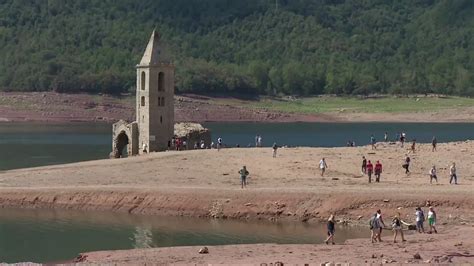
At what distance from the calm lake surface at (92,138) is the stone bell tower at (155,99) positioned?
1023 cm

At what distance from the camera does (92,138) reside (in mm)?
111062

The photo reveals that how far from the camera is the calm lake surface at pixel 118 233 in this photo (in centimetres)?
4138

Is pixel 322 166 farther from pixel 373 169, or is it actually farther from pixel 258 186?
pixel 258 186

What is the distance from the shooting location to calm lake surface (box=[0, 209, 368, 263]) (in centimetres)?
4138

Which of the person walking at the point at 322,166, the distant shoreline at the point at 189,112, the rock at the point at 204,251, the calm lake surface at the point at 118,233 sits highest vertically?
the person walking at the point at 322,166

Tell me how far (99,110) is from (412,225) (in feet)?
400

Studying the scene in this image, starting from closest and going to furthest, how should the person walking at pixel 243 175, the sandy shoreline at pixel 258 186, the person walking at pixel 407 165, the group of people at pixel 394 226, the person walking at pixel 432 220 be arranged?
the group of people at pixel 394 226 < the person walking at pixel 432 220 < the sandy shoreline at pixel 258 186 < the person walking at pixel 243 175 < the person walking at pixel 407 165

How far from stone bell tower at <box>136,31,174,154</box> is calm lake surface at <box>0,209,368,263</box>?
16.6 meters

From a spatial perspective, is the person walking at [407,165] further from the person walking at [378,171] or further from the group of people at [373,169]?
the person walking at [378,171]

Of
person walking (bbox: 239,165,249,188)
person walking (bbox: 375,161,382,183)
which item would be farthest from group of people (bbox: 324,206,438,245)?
person walking (bbox: 239,165,249,188)

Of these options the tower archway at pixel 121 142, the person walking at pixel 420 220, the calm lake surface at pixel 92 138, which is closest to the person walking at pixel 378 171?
the person walking at pixel 420 220

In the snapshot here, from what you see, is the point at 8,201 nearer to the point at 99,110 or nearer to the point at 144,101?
the point at 144,101

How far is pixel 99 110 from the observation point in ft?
531

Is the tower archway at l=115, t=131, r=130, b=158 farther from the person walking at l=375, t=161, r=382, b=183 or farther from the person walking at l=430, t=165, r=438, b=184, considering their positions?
the person walking at l=430, t=165, r=438, b=184
